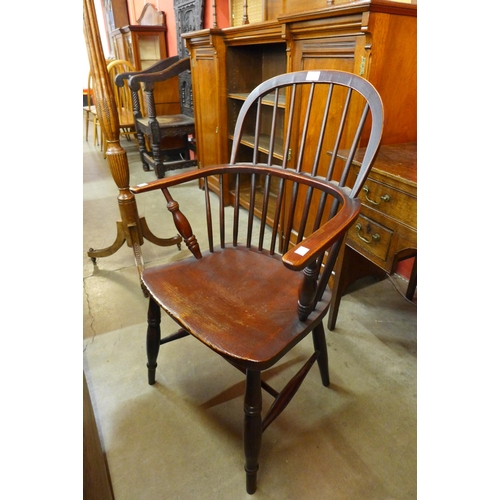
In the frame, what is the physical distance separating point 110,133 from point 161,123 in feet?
5.71

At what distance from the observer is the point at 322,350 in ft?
3.92

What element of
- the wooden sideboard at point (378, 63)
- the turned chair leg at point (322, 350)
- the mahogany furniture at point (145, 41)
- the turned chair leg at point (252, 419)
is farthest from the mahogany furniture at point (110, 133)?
the mahogany furniture at point (145, 41)

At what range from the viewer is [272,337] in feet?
2.75

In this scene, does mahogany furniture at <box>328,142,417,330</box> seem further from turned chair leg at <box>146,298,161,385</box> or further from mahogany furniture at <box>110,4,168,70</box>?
mahogany furniture at <box>110,4,168,70</box>

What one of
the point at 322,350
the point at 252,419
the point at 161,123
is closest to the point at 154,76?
the point at 161,123

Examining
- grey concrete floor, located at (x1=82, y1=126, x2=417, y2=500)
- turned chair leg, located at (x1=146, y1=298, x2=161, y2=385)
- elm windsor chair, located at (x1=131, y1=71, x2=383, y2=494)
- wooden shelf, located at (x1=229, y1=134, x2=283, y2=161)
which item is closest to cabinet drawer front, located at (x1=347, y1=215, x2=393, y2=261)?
elm windsor chair, located at (x1=131, y1=71, x2=383, y2=494)

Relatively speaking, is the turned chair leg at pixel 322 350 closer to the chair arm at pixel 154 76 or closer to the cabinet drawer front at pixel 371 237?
the cabinet drawer front at pixel 371 237

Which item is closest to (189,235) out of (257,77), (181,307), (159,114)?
(181,307)

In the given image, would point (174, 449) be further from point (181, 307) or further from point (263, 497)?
point (181, 307)

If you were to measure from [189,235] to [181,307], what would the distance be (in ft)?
0.91

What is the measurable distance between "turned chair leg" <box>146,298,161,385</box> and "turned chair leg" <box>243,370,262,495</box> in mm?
424

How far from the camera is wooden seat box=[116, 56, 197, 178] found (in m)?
2.94

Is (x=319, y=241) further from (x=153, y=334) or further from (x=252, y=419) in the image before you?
(x=153, y=334)

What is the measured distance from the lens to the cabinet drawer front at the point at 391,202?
3.30 ft
